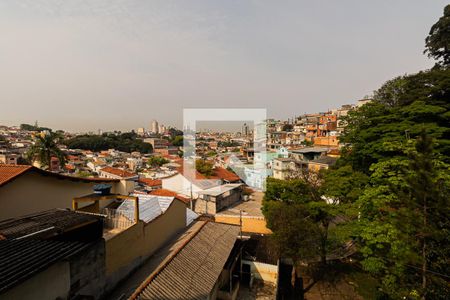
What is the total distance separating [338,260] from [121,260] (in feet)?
37.2

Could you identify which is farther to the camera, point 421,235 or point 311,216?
point 311,216

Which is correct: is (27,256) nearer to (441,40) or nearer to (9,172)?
(9,172)

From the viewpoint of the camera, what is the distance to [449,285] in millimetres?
6023

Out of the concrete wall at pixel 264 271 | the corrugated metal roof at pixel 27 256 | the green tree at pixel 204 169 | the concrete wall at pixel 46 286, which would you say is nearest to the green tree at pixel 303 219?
the concrete wall at pixel 264 271

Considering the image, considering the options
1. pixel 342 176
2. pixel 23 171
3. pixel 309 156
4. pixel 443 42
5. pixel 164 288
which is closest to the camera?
pixel 164 288

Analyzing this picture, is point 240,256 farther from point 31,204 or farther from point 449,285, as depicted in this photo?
point 31,204

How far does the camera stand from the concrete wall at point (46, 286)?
2986mm

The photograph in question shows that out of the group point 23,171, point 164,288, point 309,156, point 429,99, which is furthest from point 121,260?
point 309,156

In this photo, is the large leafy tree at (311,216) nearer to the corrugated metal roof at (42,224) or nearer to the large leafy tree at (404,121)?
the large leafy tree at (404,121)

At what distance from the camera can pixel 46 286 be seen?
338 centimetres

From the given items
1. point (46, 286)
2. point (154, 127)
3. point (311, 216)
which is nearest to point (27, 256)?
point (46, 286)

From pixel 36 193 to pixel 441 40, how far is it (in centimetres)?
2586

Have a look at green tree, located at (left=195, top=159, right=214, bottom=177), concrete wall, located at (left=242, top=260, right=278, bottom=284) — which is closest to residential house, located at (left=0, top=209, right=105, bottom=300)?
concrete wall, located at (left=242, top=260, right=278, bottom=284)

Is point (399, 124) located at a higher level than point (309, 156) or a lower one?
higher
